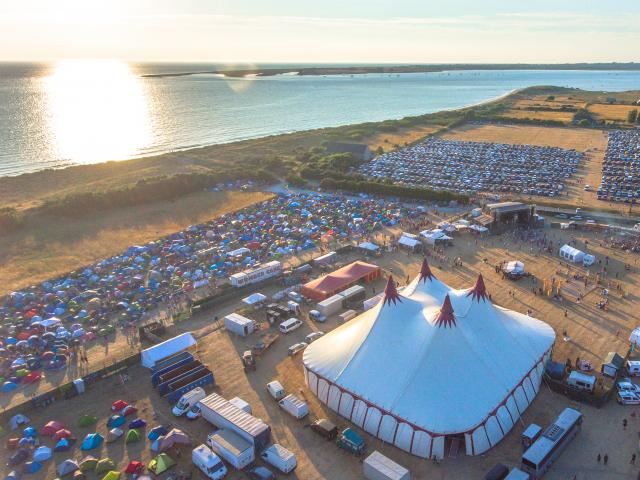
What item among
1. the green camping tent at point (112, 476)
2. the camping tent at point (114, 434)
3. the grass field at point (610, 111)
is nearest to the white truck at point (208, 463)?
the green camping tent at point (112, 476)

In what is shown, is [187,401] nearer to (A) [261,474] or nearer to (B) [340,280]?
(A) [261,474]

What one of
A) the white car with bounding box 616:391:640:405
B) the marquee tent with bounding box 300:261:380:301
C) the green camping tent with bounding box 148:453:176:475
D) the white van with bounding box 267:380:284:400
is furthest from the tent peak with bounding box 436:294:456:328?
the green camping tent with bounding box 148:453:176:475

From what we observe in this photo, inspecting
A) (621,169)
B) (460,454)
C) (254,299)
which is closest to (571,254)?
(460,454)

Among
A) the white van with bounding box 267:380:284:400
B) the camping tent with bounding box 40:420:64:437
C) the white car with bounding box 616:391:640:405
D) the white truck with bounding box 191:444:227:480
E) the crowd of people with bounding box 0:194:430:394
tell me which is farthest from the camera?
the crowd of people with bounding box 0:194:430:394

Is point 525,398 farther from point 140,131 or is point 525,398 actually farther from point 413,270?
point 140,131

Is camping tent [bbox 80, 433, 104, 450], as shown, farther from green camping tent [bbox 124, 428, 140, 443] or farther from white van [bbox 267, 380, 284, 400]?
white van [bbox 267, 380, 284, 400]

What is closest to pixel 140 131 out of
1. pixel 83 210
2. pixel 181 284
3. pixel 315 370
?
pixel 83 210
